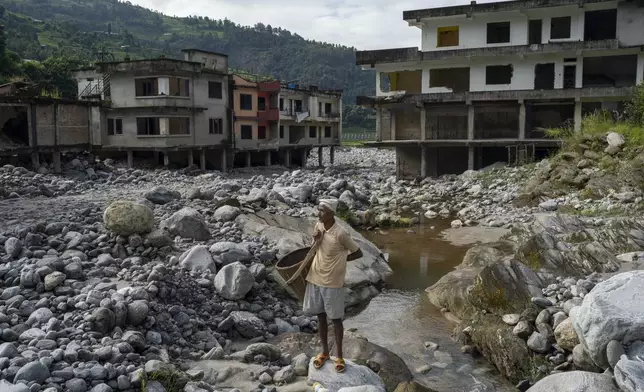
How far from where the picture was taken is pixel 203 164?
42.4 m

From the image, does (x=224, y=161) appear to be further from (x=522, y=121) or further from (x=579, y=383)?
(x=579, y=383)

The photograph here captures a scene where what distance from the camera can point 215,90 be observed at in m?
43.4

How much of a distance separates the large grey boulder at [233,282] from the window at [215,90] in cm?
3280

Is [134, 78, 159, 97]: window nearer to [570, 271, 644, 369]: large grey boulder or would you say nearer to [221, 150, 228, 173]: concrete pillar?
[221, 150, 228, 173]: concrete pillar

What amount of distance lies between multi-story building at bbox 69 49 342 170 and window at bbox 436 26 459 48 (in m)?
16.0

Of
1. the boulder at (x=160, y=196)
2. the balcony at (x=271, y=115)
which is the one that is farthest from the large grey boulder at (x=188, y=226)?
the balcony at (x=271, y=115)

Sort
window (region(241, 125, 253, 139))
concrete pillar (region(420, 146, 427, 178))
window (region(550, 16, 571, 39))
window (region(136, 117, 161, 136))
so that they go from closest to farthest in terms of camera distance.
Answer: window (region(550, 16, 571, 39)) → window (region(136, 117, 161, 136)) → concrete pillar (region(420, 146, 427, 178)) → window (region(241, 125, 253, 139))

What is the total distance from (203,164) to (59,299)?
33.7 m

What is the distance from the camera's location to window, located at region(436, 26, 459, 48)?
37531mm

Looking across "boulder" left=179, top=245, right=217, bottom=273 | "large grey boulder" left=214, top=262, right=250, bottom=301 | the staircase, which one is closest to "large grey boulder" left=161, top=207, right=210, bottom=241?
"boulder" left=179, top=245, right=217, bottom=273

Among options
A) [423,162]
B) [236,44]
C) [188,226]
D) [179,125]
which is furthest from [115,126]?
[236,44]

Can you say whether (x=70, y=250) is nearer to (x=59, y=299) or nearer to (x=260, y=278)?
(x=59, y=299)

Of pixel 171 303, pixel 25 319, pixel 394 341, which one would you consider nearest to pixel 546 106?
pixel 394 341

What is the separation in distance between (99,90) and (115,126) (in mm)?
4683
